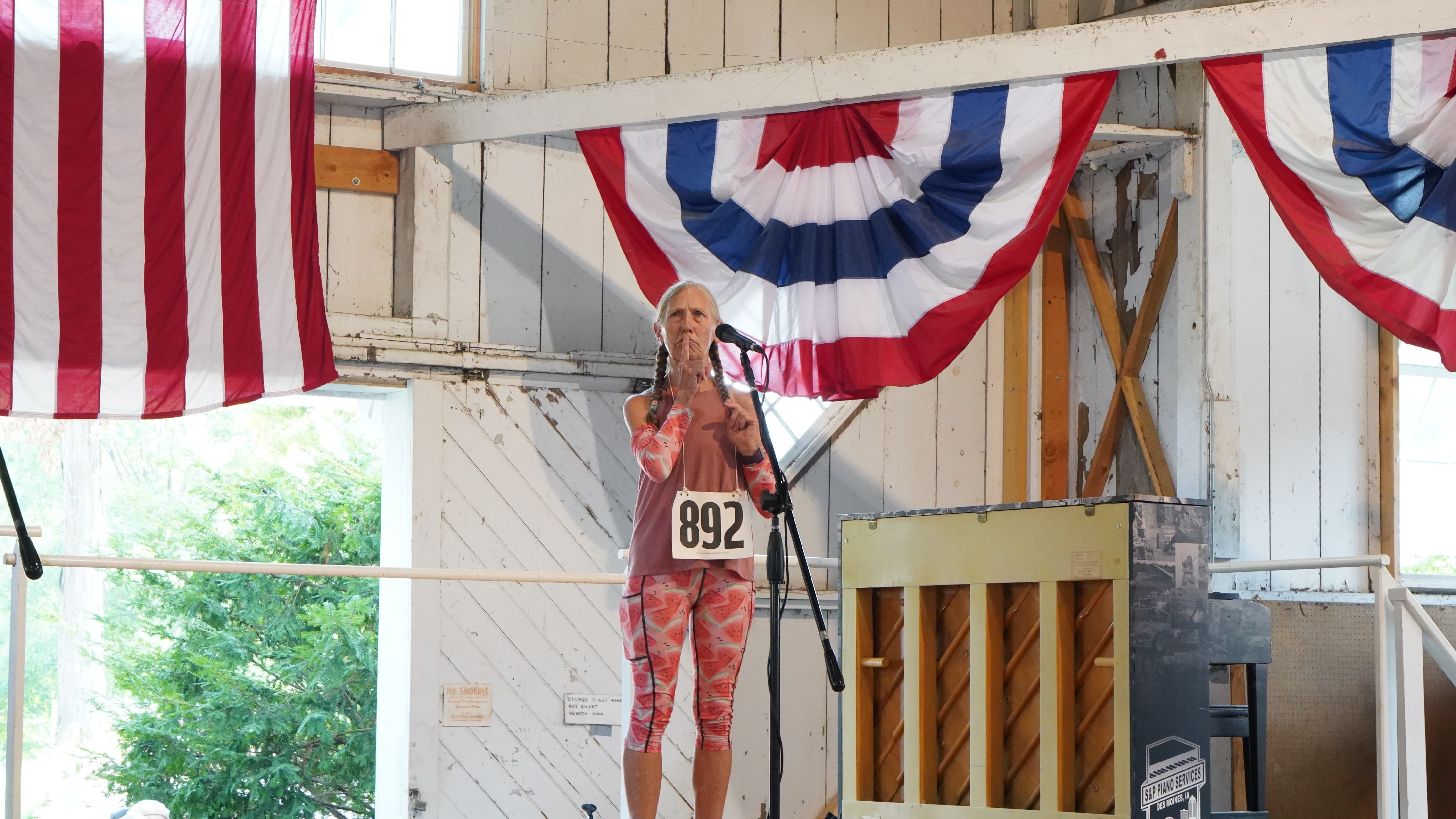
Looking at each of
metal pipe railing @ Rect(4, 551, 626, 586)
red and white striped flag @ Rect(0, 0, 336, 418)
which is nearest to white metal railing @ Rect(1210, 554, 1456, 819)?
metal pipe railing @ Rect(4, 551, 626, 586)

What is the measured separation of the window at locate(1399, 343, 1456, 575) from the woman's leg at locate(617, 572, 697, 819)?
148 inches

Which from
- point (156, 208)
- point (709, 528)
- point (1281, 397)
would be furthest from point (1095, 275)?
point (156, 208)

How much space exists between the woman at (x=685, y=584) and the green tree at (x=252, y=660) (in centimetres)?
686

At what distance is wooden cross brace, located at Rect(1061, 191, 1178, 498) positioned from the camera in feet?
15.8

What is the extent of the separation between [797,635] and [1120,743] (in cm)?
250

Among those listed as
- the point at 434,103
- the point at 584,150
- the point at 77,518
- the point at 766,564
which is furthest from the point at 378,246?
the point at 77,518

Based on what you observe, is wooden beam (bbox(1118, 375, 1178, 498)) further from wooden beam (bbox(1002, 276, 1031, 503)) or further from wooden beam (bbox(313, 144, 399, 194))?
wooden beam (bbox(313, 144, 399, 194))

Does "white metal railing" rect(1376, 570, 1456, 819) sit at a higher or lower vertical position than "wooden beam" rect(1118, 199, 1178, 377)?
lower

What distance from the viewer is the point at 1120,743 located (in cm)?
238

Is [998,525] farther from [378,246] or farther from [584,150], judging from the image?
[378,246]

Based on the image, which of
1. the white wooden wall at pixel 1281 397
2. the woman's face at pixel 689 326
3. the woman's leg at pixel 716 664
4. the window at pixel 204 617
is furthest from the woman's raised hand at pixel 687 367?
the window at pixel 204 617

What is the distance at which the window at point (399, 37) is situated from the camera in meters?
4.50

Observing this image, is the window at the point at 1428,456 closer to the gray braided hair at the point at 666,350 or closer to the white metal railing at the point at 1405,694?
the white metal railing at the point at 1405,694

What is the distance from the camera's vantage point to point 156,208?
363 cm
